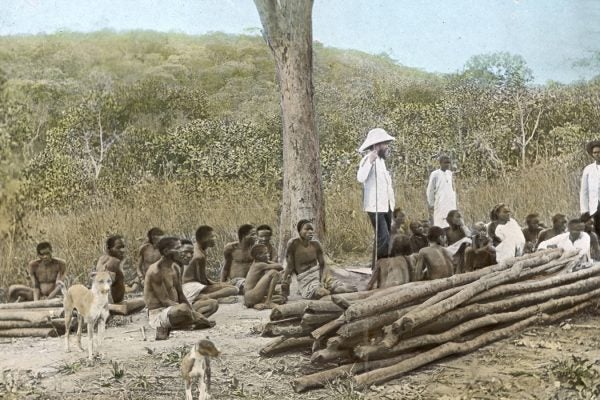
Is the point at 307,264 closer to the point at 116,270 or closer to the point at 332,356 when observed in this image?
the point at 332,356

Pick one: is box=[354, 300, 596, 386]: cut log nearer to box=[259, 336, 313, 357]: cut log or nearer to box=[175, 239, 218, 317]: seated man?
box=[259, 336, 313, 357]: cut log

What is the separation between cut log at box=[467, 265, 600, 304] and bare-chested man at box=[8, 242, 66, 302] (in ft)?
7.94

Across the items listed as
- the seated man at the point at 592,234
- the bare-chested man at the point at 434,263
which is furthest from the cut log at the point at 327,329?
the seated man at the point at 592,234

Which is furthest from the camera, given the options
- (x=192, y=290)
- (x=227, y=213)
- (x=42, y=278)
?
(x=227, y=213)

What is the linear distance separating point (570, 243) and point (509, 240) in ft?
1.36

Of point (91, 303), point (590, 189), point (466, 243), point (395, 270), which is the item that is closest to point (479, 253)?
point (466, 243)

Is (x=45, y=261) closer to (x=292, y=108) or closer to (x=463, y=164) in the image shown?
(x=292, y=108)

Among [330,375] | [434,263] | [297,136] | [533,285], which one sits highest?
[297,136]

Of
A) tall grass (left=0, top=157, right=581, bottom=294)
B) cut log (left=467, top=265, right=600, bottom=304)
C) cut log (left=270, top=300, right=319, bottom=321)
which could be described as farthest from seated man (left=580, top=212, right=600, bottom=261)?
cut log (left=270, top=300, right=319, bottom=321)

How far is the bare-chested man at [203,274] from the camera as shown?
5328 millimetres

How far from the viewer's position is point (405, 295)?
15.1 feet

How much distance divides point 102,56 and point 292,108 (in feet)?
4.21

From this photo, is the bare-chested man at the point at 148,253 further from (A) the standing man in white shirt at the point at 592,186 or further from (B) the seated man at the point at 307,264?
(A) the standing man in white shirt at the point at 592,186

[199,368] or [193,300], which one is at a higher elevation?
[193,300]
